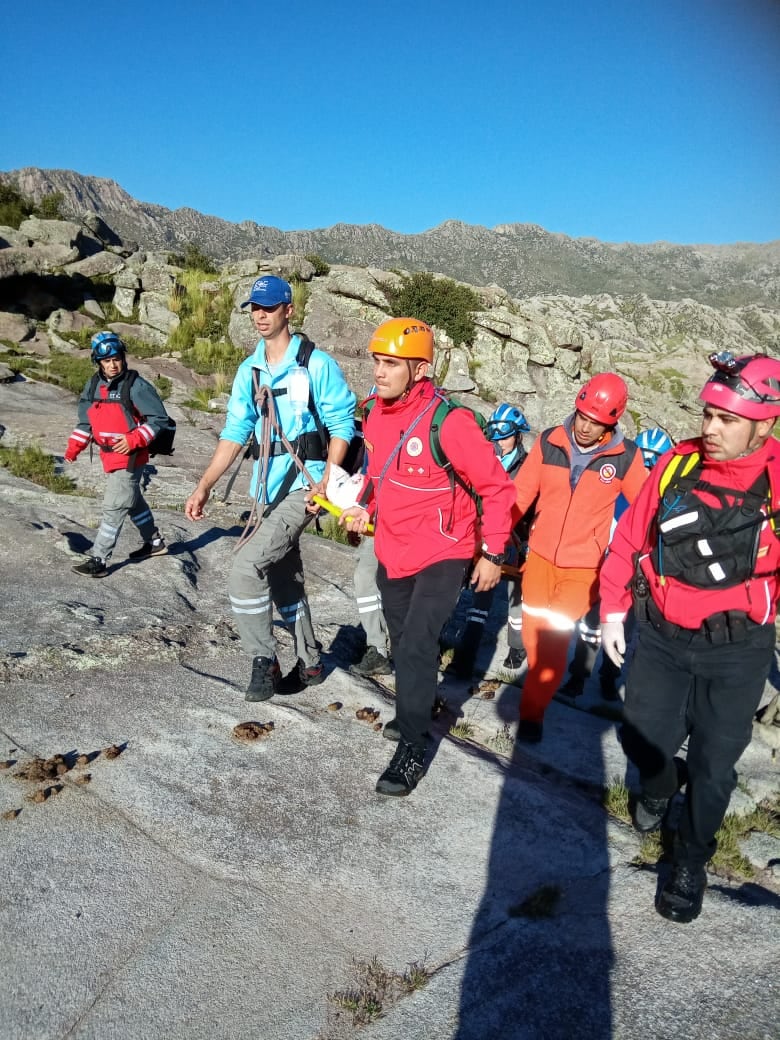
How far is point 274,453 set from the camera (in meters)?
4.47

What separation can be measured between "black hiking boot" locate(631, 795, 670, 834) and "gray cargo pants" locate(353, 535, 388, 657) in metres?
2.34

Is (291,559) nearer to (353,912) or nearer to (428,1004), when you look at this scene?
(353,912)

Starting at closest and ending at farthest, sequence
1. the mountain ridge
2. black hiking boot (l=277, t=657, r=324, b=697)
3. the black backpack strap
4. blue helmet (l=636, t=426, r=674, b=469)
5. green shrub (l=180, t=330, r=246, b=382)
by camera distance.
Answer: the black backpack strap
black hiking boot (l=277, t=657, r=324, b=697)
blue helmet (l=636, t=426, r=674, b=469)
green shrub (l=180, t=330, r=246, b=382)
the mountain ridge

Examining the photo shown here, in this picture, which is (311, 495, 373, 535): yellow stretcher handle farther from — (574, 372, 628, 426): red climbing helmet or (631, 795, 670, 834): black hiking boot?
(631, 795, 670, 834): black hiking boot

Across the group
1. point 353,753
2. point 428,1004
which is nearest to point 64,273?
point 353,753

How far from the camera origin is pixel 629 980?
2742mm

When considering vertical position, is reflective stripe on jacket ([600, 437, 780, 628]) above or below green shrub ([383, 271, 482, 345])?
below

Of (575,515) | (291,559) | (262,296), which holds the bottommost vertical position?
(291,559)

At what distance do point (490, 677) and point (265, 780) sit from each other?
2732 millimetres

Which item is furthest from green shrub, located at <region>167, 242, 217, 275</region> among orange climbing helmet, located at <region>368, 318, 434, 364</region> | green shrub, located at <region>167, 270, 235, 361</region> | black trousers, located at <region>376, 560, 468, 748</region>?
black trousers, located at <region>376, 560, 468, 748</region>

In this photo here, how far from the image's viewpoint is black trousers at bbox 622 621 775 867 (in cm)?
305

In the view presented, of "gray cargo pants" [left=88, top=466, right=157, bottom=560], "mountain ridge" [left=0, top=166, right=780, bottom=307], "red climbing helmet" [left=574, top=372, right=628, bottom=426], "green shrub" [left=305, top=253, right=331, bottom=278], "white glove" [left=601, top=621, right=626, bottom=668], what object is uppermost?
"mountain ridge" [left=0, top=166, right=780, bottom=307]

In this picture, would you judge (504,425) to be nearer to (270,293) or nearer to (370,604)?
(370,604)

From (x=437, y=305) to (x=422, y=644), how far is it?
20269 millimetres
